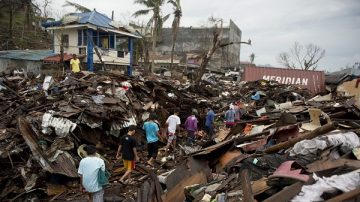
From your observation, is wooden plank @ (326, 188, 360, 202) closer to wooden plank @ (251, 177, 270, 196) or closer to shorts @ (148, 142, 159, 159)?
wooden plank @ (251, 177, 270, 196)

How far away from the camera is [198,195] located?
5613mm

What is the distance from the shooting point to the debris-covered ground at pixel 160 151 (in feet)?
16.6

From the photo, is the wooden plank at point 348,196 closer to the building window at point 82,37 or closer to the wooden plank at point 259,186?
the wooden plank at point 259,186

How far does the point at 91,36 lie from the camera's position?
2233 centimetres

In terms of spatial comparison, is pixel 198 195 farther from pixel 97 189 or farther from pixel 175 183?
pixel 97 189

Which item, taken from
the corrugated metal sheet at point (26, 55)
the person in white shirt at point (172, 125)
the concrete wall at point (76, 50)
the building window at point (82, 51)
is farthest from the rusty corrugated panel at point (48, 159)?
the corrugated metal sheet at point (26, 55)

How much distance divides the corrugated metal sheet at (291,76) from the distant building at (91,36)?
998 cm

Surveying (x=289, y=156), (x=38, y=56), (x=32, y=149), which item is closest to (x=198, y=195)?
(x=289, y=156)

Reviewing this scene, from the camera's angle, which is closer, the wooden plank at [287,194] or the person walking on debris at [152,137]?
the wooden plank at [287,194]

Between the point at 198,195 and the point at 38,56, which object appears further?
the point at 38,56

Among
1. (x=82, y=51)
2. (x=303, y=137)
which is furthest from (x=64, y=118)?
(x=82, y=51)

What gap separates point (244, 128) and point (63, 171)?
5.44 metres

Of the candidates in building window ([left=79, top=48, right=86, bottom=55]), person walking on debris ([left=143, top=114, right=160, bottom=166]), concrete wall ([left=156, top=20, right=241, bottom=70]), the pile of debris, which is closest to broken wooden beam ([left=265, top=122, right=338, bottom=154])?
person walking on debris ([left=143, top=114, right=160, bottom=166])

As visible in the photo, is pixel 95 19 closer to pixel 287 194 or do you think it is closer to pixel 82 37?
pixel 82 37
